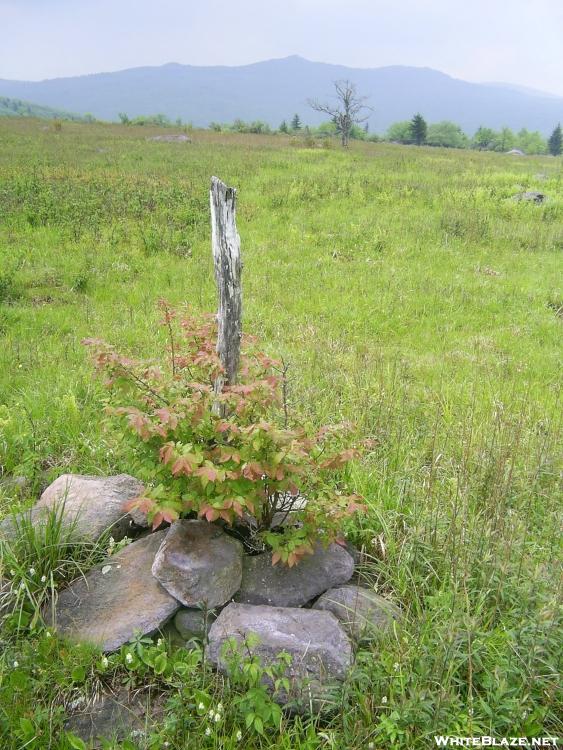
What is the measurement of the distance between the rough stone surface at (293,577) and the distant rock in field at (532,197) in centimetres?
1835

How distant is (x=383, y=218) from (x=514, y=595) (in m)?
13.9

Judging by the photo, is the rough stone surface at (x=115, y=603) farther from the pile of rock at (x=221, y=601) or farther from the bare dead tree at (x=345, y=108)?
the bare dead tree at (x=345, y=108)

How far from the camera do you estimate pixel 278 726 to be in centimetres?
277

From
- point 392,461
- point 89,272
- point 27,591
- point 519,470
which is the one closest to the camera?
point 27,591

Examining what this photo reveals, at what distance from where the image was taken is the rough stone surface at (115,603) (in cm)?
325

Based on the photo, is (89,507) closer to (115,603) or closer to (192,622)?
(115,603)

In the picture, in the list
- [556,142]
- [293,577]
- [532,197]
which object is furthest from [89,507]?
[556,142]

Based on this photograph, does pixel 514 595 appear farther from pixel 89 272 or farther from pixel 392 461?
pixel 89 272

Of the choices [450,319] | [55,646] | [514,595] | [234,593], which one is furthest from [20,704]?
[450,319]

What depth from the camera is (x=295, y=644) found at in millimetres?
3031

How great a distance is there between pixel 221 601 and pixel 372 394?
127 inches

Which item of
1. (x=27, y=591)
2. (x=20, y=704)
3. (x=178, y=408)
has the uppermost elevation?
(x=178, y=408)

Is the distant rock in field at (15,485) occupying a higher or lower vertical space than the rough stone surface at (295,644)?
lower

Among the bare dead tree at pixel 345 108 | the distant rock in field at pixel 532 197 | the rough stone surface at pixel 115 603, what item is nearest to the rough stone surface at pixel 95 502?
the rough stone surface at pixel 115 603
